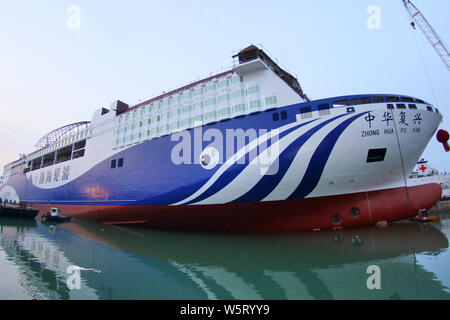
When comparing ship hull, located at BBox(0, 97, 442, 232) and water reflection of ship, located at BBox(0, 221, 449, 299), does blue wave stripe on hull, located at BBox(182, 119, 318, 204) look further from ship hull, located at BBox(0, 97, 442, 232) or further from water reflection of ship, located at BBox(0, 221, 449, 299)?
water reflection of ship, located at BBox(0, 221, 449, 299)

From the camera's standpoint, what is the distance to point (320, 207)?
11.6 m

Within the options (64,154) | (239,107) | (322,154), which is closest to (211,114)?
(239,107)

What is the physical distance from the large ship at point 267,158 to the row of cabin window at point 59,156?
9676 millimetres

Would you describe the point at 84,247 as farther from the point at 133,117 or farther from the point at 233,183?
the point at 133,117

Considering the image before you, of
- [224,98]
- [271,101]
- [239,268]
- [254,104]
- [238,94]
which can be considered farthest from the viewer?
[224,98]

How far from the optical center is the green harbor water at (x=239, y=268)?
540 cm

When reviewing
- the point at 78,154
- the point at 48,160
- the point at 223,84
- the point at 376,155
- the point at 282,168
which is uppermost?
the point at 223,84

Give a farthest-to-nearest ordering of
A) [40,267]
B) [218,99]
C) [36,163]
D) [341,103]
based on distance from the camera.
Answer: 1. [36,163]
2. [218,99]
3. [341,103]
4. [40,267]

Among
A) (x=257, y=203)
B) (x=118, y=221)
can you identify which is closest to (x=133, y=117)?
(x=118, y=221)

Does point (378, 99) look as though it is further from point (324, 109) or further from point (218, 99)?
point (218, 99)

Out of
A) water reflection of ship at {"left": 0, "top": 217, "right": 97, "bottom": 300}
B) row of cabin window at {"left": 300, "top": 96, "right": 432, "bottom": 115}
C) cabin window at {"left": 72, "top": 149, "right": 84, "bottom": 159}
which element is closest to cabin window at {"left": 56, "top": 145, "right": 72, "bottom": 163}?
cabin window at {"left": 72, "top": 149, "right": 84, "bottom": 159}

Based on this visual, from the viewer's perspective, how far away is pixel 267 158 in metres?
11.7

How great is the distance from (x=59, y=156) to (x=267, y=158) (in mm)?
29772
